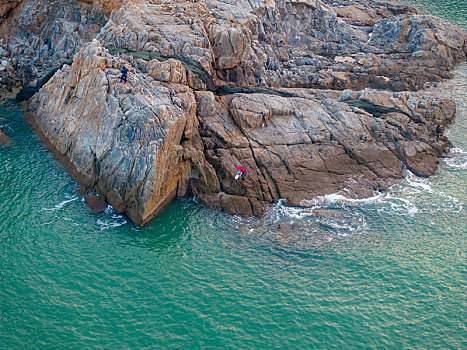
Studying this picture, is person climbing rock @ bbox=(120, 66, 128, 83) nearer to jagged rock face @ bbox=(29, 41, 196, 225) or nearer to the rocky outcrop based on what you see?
jagged rock face @ bbox=(29, 41, 196, 225)

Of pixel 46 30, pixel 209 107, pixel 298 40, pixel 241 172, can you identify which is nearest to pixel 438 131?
pixel 241 172

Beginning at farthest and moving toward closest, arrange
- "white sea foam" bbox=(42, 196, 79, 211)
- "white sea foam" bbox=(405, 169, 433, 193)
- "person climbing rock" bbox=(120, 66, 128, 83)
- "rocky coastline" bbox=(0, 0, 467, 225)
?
"white sea foam" bbox=(405, 169, 433, 193), "person climbing rock" bbox=(120, 66, 128, 83), "rocky coastline" bbox=(0, 0, 467, 225), "white sea foam" bbox=(42, 196, 79, 211)

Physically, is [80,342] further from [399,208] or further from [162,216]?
[399,208]

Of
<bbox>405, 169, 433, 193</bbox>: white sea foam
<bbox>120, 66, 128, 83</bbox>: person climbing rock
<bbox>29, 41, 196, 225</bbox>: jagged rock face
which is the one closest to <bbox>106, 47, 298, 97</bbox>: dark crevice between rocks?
<bbox>29, 41, 196, 225</bbox>: jagged rock face

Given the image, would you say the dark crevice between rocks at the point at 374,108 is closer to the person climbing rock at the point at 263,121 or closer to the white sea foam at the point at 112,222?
the person climbing rock at the point at 263,121

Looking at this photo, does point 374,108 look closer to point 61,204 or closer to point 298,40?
point 298,40

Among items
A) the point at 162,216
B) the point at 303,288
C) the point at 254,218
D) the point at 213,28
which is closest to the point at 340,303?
the point at 303,288
